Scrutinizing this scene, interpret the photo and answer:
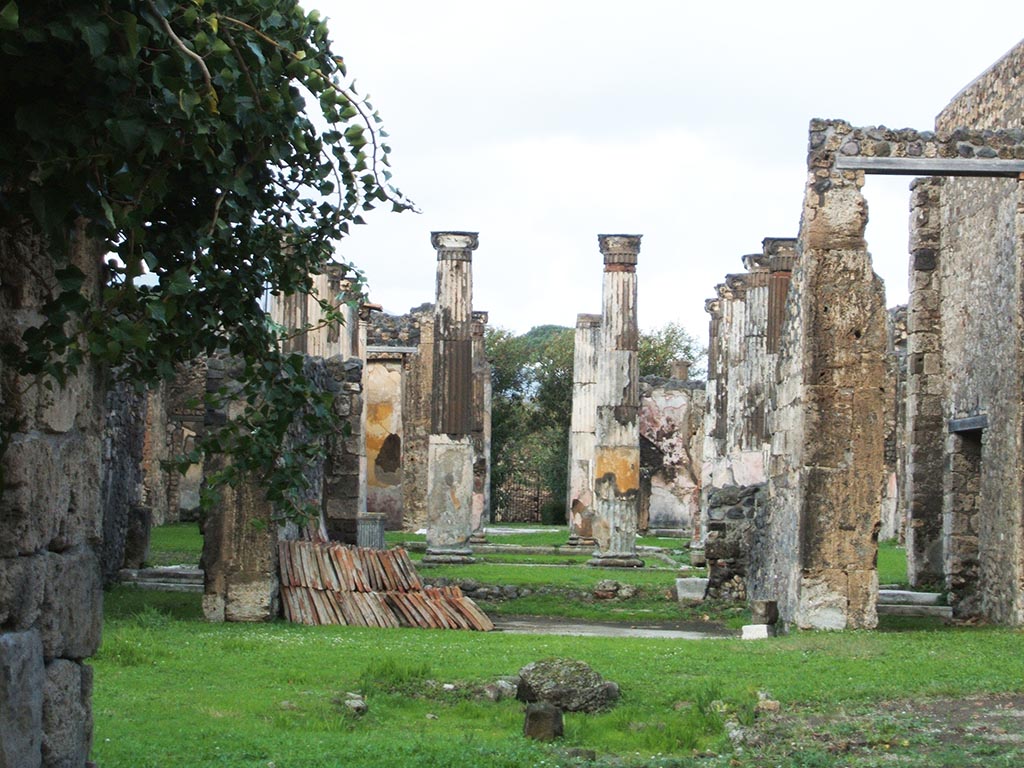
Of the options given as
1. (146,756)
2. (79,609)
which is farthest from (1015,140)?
(79,609)

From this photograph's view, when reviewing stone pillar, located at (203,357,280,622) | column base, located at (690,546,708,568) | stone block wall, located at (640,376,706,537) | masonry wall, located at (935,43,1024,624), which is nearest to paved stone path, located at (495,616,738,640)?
stone pillar, located at (203,357,280,622)

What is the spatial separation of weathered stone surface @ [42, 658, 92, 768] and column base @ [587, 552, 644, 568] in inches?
760

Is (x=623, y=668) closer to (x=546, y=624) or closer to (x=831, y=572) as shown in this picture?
(x=831, y=572)

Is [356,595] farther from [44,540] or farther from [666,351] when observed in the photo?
[666,351]

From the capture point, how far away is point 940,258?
17344 millimetres

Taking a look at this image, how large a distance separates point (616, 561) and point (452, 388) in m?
4.46

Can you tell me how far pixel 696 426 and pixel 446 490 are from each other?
18070mm

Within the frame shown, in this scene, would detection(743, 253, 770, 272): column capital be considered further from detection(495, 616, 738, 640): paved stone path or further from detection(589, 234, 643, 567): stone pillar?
detection(495, 616, 738, 640): paved stone path

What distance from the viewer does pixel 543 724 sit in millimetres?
7891

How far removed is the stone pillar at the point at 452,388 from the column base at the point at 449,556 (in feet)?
1.55

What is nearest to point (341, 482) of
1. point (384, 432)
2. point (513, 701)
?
point (513, 701)

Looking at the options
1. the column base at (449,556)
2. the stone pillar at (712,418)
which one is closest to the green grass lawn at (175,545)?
the column base at (449,556)

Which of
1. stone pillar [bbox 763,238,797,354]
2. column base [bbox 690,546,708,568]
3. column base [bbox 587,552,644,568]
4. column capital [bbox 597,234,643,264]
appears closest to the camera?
column base [bbox 587,552,644,568]

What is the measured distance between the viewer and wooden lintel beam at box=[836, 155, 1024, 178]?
1325cm
